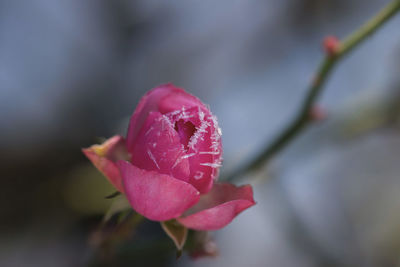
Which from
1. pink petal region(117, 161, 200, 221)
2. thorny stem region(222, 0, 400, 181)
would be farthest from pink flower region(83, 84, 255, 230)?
thorny stem region(222, 0, 400, 181)

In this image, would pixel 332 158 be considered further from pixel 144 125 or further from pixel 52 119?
pixel 144 125

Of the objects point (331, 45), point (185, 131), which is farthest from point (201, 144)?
point (331, 45)

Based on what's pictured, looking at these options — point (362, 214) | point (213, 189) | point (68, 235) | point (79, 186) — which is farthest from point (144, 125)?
point (362, 214)

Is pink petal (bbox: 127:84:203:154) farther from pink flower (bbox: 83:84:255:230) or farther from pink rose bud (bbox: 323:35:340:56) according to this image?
pink rose bud (bbox: 323:35:340:56)

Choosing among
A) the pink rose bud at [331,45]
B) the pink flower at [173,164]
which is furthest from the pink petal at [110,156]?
the pink rose bud at [331,45]

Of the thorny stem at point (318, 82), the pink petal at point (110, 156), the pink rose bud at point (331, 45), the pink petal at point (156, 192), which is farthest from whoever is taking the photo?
the pink rose bud at point (331, 45)

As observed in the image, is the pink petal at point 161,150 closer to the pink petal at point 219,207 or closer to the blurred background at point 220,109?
the pink petal at point 219,207
